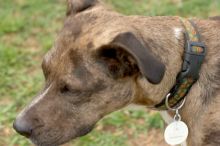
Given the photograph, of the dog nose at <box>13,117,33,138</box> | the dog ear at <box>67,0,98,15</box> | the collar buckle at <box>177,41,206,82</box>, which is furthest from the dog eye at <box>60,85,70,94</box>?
the collar buckle at <box>177,41,206,82</box>

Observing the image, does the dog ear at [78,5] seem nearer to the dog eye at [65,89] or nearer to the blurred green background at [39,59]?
the dog eye at [65,89]

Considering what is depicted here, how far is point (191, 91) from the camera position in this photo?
3.78m

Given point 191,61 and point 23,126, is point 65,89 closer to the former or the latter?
point 23,126

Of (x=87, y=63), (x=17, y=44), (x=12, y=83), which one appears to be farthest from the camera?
(x=17, y=44)

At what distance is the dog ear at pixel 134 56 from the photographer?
3.25 meters

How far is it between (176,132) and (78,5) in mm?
1213

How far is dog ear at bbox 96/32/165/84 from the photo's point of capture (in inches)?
128

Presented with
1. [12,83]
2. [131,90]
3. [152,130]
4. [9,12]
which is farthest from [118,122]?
[9,12]

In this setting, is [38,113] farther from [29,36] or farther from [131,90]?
[29,36]

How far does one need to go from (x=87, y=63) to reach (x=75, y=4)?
622 millimetres

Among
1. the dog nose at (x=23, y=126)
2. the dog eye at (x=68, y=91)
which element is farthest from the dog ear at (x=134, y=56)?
the dog nose at (x=23, y=126)

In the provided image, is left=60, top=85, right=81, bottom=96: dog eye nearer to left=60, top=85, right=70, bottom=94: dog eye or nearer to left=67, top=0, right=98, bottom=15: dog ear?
left=60, top=85, right=70, bottom=94: dog eye

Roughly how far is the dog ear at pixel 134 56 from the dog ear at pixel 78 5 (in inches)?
22.8

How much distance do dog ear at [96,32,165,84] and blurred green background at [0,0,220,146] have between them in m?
1.76
